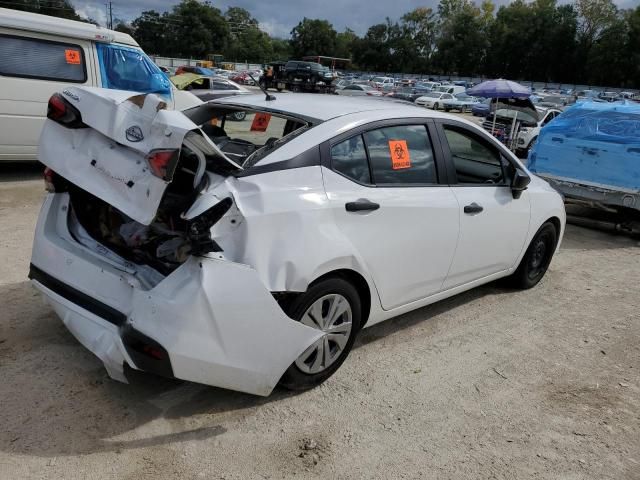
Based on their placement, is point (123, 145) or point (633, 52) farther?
point (633, 52)

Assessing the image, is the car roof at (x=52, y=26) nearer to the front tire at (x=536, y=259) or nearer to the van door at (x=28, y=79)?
the van door at (x=28, y=79)

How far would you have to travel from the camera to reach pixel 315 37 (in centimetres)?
11525

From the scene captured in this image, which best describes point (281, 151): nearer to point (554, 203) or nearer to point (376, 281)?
point (376, 281)

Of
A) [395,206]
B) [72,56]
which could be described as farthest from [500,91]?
[395,206]

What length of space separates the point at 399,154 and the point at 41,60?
20.0 ft

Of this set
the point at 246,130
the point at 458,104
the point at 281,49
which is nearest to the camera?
the point at 246,130

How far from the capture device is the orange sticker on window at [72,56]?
7.50 meters

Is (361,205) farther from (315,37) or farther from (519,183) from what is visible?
(315,37)

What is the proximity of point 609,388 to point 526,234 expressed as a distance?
58.8 inches

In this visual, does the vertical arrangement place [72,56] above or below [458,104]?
above

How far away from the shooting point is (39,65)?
7.30m

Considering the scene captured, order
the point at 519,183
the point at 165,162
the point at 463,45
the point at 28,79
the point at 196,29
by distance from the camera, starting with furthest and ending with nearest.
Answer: the point at 463,45, the point at 196,29, the point at 28,79, the point at 519,183, the point at 165,162

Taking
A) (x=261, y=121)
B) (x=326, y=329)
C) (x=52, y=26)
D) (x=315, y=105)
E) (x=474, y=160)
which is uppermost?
(x=52, y=26)

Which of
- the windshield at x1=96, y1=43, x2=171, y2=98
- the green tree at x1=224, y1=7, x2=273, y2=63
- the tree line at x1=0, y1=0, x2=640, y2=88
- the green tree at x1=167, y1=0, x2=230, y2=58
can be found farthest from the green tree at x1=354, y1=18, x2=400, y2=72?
the windshield at x1=96, y1=43, x2=171, y2=98
